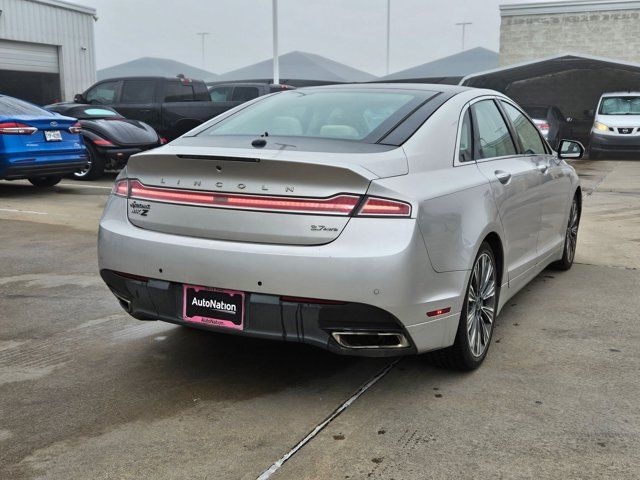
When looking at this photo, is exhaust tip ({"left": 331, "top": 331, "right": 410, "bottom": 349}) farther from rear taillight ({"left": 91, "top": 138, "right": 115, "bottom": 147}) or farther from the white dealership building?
the white dealership building

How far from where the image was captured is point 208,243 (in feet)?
10.6

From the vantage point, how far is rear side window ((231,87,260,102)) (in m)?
16.2

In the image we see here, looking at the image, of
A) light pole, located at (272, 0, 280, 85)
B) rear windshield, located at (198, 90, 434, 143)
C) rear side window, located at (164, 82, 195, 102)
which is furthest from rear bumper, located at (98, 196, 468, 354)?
light pole, located at (272, 0, 280, 85)

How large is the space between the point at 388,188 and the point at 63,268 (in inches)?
151

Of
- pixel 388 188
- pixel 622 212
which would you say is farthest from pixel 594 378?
pixel 622 212

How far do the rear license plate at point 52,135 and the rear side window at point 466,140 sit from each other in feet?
24.1

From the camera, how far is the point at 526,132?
5129mm

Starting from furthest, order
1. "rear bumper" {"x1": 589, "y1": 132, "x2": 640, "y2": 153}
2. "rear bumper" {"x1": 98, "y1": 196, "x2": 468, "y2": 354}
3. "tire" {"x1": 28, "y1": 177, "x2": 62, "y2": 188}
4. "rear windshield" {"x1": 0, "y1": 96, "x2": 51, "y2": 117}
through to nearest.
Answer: "rear bumper" {"x1": 589, "y1": 132, "x2": 640, "y2": 153}
"tire" {"x1": 28, "y1": 177, "x2": 62, "y2": 188}
"rear windshield" {"x1": 0, "y1": 96, "x2": 51, "y2": 117}
"rear bumper" {"x1": 98, "y1": 196, "x2": 468, "y2": 354}

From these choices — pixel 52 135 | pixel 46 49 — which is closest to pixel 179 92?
pixel 52 135

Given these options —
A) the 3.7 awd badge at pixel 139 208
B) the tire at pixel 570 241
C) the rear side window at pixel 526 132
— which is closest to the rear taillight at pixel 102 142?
the tire at pixel 570 241

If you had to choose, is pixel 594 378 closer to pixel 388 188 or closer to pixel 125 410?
pixel 388 188

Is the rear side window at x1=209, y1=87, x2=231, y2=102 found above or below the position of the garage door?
below

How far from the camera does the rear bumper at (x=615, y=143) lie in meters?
17.5

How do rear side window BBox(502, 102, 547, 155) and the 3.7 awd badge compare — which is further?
rear side window BBox(502, 102, 547, 155)
